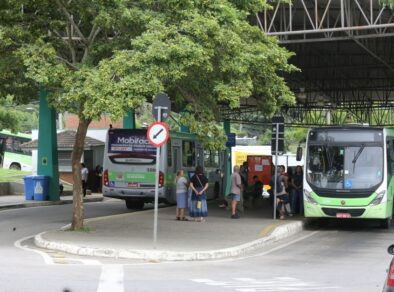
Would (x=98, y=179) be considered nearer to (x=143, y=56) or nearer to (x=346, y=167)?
(x=346, y=167)

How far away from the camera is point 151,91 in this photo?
547 inches

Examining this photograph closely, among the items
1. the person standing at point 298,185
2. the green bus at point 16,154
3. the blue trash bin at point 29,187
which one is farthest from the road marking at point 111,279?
the green bus at point 16,154

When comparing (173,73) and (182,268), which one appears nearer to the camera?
(182,268)

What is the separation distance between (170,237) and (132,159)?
9.32 m

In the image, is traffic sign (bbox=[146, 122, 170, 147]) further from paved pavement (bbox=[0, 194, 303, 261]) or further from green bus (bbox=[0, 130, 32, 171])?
green bus (bbox=[0, 130, 32, 171])

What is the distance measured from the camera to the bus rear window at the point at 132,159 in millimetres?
Answer: 25531

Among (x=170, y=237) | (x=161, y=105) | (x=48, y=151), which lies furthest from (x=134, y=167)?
(x=161, y=105)

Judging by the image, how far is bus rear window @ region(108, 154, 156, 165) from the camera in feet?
83.8

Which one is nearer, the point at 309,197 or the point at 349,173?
the point at 349,173

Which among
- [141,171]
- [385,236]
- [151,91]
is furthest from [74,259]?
[141,171]

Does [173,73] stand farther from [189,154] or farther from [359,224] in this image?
[189,154]

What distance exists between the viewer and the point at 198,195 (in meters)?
20.5

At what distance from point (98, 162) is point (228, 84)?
31.2 metres

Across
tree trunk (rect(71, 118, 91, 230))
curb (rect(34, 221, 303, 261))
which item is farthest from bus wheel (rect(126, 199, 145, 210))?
curb (rect(34, 221, 303, 261))
